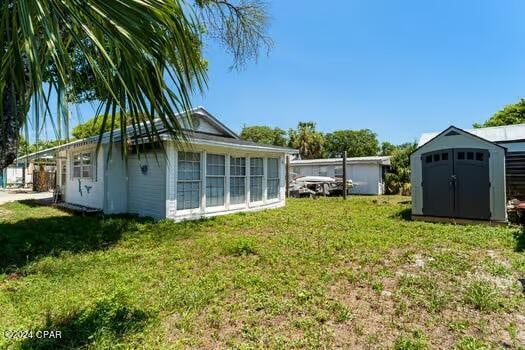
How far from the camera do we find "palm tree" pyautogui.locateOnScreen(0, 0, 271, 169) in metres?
1.48

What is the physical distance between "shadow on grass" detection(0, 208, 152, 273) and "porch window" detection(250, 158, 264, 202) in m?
4.35

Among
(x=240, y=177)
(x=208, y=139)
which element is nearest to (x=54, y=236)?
(x=208, y=139)

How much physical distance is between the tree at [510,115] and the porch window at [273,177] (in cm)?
2128

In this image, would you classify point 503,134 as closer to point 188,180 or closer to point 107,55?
point 188,180

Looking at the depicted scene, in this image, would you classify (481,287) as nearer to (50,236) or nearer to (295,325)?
(295,325)

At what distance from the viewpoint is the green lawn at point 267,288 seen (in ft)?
10.6

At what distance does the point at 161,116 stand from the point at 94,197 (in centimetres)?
1121

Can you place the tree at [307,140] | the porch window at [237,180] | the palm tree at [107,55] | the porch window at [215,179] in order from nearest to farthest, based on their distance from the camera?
1. the palm tree at [107,55]
2. the porch window at [215,179]
3. the porch window at [237,180]
4. the tree at [307,140]

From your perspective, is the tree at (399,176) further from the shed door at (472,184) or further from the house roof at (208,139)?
the shed door at (472,184)

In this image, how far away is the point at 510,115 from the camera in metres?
25.1

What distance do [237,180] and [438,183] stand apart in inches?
260

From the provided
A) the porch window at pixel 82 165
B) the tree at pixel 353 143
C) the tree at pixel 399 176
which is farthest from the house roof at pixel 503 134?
the tree at pixel 353 143

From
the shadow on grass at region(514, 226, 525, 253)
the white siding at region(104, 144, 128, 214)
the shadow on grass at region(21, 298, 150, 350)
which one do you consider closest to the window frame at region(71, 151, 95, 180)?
the white siding at region(104, 144, 128, 214)

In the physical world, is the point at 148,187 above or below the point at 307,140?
below
